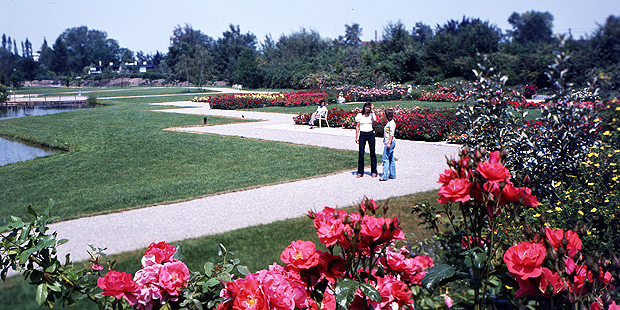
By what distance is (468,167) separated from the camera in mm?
1712

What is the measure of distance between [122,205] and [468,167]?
6.49m

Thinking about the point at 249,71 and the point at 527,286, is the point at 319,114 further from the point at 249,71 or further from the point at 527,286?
the point at 249,71

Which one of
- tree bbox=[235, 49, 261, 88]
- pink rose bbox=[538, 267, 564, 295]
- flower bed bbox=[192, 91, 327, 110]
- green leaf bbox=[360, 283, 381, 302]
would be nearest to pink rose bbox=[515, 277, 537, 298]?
pink rose bbox=[538, 267, 564, 295]

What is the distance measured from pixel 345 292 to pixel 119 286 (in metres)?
0.88

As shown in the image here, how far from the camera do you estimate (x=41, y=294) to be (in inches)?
72.8

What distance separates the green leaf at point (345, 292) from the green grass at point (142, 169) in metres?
6.08

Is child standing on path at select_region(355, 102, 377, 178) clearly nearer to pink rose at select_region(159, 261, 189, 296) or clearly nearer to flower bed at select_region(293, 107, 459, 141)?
flower bed at select_region(293, 107, 459, 141)

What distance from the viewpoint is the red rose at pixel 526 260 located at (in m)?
1.45

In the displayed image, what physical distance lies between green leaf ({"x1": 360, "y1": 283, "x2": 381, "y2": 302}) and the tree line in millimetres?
1393

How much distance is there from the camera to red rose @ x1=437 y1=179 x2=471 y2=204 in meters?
1.62

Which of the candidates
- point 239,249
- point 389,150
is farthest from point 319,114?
point 239,249

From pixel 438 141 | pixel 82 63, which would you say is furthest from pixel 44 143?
pixel 82 63

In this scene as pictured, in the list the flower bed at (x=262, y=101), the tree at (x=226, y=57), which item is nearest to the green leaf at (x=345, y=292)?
the flower bed at (x=262, y=101)

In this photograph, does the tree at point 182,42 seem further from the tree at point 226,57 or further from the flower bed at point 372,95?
the flower bed at point 372,95
